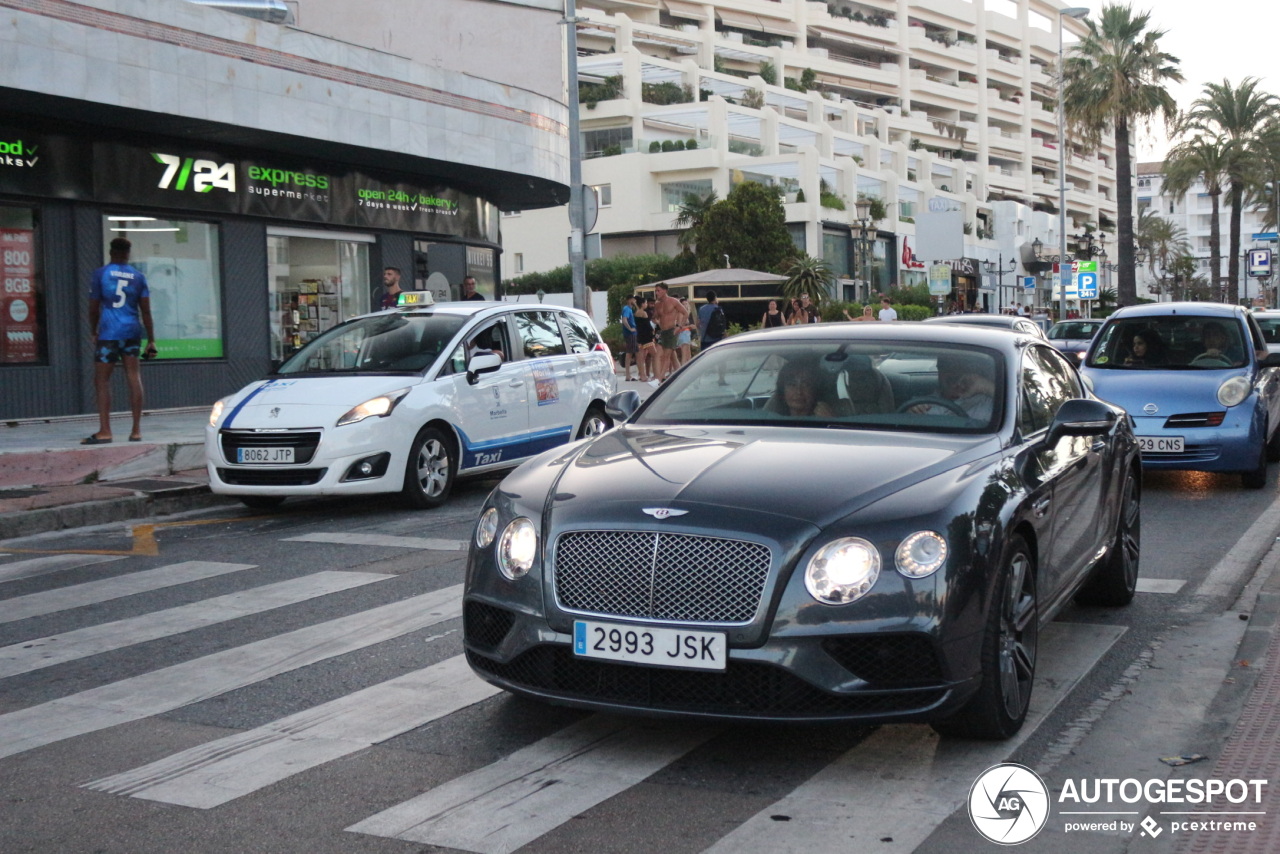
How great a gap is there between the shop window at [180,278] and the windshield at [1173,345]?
12.7 m

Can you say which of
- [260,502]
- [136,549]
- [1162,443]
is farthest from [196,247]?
[1162,443]

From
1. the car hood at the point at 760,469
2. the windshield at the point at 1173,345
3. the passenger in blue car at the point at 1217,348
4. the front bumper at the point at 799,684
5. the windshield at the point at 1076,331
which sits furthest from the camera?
the windshield at the point at 1076,331

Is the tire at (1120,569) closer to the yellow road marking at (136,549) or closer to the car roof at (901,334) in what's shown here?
the car roof at (901,334)

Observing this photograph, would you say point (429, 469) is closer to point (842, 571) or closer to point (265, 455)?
point (265, 455)

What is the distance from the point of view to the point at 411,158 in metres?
21.7

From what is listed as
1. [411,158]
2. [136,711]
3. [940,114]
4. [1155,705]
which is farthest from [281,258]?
[940,114]

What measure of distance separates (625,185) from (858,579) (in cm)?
6520

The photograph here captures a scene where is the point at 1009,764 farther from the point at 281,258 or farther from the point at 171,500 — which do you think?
the point at 281,258

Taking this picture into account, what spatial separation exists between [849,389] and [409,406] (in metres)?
5.56

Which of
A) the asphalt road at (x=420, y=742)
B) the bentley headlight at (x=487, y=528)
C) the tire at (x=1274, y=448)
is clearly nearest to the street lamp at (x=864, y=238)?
the tire at (x=1274, y=448)

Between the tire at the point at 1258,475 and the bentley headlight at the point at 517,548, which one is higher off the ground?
A: the bentley headlight at the point at 517,548

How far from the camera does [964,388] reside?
17.5 ft

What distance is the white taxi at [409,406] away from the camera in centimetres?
1001

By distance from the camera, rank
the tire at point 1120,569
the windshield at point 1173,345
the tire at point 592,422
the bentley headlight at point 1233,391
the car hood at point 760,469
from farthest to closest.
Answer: the tire at point 592,422, the windshield at point 1173,345, the bentley headlight at point 1233,391, the tire at point 1120,569, the car hood at point 760,469
